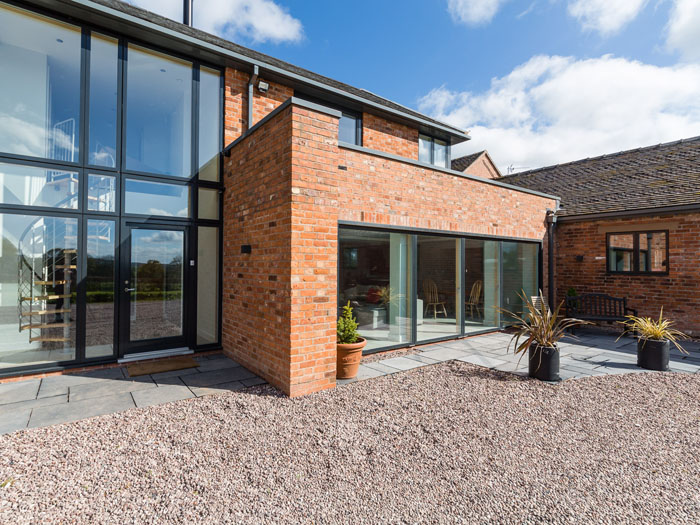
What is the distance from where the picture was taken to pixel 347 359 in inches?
185

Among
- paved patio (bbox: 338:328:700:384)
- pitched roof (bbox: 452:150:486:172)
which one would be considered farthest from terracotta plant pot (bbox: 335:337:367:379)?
pitched roof (bbox: 452:150:486:172)

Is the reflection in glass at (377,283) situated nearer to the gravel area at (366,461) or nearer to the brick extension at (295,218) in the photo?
the brick extension at (295,218)

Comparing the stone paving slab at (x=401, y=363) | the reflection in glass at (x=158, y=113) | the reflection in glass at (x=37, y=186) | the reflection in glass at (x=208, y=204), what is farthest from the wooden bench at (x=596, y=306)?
the reflection in glass at (x=37, y=186)

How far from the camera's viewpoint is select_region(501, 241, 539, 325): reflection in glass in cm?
841

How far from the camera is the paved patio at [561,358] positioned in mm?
5297

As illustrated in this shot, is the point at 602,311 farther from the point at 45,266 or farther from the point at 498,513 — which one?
the point at 45,266

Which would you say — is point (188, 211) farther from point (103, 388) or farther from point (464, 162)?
point (464, 162)

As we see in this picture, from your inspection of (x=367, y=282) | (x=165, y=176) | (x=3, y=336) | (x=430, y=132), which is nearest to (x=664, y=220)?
(x=430, y=132)

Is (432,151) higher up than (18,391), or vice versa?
(432,151)

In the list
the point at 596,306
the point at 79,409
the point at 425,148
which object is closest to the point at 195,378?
the point at 79,409

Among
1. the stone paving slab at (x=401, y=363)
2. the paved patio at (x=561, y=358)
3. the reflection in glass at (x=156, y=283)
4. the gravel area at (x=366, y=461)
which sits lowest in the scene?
the paved patio at (x=561, y=358)

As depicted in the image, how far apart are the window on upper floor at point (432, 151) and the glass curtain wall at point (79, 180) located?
616 cm

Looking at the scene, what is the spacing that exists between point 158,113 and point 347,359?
16.4ft

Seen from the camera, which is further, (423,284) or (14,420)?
(423,284)
